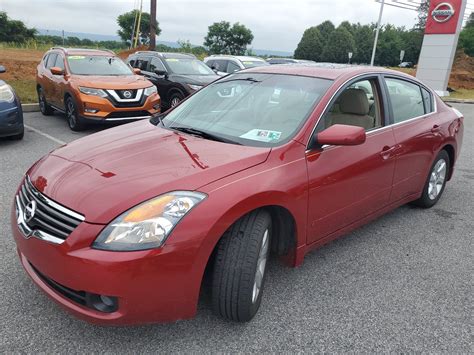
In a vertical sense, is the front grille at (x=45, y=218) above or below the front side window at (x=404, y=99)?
below

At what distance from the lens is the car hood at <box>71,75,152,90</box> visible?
307 inches

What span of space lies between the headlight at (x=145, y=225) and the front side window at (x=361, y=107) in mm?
1741

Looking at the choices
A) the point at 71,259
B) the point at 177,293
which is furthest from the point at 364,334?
the point at 71,259

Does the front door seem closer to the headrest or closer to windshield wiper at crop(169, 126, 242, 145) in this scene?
the headrest

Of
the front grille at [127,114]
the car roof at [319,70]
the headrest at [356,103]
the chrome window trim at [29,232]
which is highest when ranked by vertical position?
the car roof at [319,70]

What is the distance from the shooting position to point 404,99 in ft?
12.8

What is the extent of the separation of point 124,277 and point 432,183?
3700 mm

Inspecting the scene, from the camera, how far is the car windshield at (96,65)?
8.54m

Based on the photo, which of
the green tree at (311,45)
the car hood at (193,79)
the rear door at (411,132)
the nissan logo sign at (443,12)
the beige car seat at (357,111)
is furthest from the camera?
the green tree at (311,45)

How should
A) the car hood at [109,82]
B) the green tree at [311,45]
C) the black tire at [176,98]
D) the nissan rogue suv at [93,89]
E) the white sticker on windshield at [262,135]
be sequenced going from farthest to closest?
the green tree at [311,45] → the black tire at [176,98] → the car hood at [109,82] → the nissan rogue suv at [93,89] → the white sticker on windshield at [262,135]

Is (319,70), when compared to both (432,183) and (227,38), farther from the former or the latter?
(227,38)

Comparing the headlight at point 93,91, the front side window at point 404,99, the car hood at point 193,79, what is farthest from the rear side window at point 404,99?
the car hood at point 193,79

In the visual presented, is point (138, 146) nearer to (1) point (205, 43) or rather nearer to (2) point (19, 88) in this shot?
(2) point (19, 88)

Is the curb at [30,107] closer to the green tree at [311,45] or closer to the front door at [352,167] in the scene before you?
the front door at [352,167]
